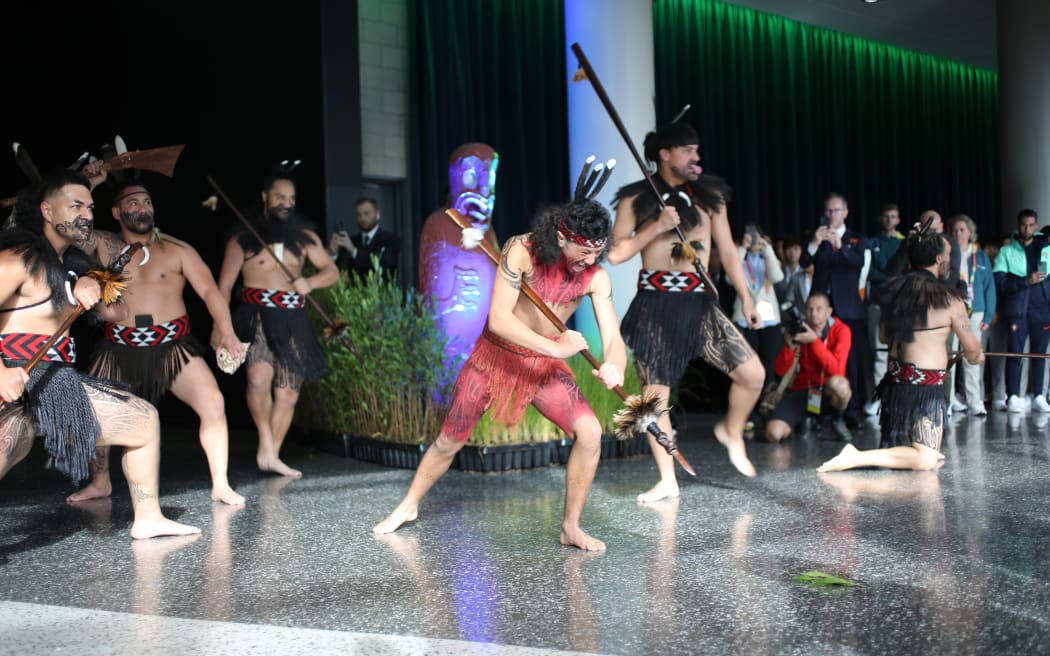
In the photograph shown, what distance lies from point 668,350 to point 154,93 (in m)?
5.31

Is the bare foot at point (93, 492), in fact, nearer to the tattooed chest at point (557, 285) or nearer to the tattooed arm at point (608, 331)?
the tattooed chest at point (557, 285)

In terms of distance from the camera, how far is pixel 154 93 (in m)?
8.20

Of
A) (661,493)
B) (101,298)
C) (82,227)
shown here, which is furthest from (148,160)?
(661,493)

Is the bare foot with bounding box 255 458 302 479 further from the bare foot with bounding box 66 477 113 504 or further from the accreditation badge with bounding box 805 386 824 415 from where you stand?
the accreditation badge with bounding box 805 386 824 415

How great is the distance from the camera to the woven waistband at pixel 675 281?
461cm

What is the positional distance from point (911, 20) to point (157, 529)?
36.9 feet

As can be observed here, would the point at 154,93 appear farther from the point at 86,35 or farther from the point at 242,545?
the point at 242,545

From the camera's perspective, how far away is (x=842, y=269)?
717 cm

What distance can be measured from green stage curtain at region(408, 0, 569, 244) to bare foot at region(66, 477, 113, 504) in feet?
16.7

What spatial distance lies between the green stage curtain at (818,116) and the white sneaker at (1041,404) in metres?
4.96

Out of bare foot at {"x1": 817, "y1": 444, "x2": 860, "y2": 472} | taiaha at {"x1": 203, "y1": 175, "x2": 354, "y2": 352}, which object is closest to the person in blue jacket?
bare foot at {"x1": 817, "y1": 444, "x2": 860, "y2": 472}

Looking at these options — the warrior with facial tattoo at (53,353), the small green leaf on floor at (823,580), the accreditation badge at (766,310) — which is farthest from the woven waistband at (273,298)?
the small green leaf on floor at (823,580)

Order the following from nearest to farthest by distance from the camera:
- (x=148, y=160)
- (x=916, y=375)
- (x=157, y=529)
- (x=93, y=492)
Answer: (x=157, y=529)
(x=148, y=160)
(x=93, y=492)
(x=916, y=375)

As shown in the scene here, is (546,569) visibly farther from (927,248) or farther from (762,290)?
(762,290)
